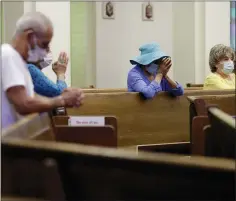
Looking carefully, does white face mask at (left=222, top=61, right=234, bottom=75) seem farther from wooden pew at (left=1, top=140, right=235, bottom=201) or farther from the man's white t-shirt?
wooden pew at (left=1, top=140, right=235, bottom=201)

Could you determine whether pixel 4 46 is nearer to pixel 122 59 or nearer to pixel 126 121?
pixel 126 121

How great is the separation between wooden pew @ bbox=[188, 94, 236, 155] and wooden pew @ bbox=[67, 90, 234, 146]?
15.1 inches

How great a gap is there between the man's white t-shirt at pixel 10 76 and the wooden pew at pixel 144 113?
1534mm

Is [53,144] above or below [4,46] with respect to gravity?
below

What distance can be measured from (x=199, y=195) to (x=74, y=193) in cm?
42

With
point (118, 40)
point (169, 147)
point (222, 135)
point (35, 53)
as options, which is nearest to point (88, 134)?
point (35, 53)

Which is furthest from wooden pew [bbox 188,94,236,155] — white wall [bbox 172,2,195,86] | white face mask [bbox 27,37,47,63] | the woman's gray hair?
white wall [bbox 172,2,195,86]

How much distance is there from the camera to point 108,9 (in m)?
8.07

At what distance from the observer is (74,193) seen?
1.58 meters

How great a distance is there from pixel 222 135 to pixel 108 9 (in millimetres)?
6188

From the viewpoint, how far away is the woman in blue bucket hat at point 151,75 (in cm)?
395

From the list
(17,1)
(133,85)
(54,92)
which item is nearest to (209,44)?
(17,1)

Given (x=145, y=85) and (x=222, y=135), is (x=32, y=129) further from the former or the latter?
(x=145, y=85)

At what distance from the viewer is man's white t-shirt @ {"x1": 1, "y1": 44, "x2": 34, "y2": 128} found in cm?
212
